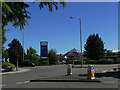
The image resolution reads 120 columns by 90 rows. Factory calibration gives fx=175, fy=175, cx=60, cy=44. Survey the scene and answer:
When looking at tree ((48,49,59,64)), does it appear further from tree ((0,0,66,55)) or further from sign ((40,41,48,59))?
tree ((0,0,66,55))

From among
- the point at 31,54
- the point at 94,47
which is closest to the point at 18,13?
the point at 94,47

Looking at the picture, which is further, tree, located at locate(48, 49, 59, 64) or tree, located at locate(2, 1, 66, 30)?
tree, located at locate(48, 49, 59, 64)

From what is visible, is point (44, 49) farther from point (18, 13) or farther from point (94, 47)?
point (18, 13)

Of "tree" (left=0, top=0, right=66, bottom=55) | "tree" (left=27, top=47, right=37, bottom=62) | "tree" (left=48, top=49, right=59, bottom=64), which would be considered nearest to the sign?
"tree" (left=48, top=49, right=59, bottom=64)

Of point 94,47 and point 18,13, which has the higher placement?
point 94,47

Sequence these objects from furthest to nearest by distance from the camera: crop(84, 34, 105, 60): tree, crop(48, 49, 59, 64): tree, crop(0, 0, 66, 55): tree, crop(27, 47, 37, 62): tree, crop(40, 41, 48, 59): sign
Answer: crop(27, 47, 37, 62): tree < crop(84, 34, 105, 60): tree < crop(48, 49, 59, 64): tree < crop(40, 41, 48, 59): sign < crop(0, 0, 66, 55): tree

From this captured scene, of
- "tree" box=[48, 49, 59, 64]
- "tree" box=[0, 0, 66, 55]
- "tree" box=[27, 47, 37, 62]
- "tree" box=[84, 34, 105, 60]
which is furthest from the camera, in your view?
"tree" box=[27, 47, 37, 62]

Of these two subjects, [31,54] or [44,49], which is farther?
[31,54]

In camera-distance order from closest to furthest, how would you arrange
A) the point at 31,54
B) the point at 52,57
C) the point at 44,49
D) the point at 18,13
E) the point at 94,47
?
1. the point at 18,13
2. the point at 44,49
3. the point at 52,57
4. the point at 94,47
5. the point at 31,54

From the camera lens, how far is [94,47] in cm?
6450

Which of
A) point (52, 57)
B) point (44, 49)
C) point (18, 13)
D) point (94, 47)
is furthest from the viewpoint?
point (94, 47)

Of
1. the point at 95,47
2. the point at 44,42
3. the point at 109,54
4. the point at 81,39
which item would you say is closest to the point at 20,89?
the point at 81,39

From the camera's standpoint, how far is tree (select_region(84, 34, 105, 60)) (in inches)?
2522

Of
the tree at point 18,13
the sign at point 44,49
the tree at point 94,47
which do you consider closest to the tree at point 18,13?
the tree at point 18,13
